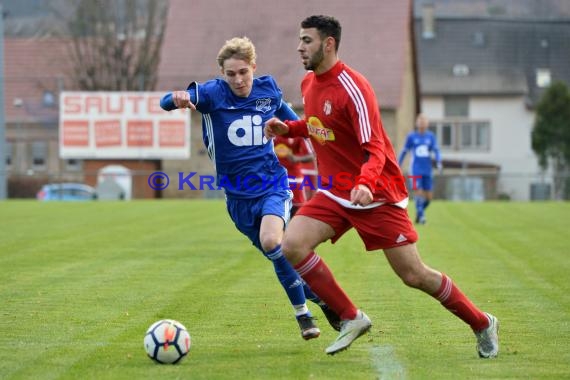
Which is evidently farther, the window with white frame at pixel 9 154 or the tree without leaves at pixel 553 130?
the tree without leaves at pixel 553 130

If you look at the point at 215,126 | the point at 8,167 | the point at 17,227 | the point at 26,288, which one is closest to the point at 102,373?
the point at 215,126

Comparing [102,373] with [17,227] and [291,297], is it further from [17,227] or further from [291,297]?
[17,227]

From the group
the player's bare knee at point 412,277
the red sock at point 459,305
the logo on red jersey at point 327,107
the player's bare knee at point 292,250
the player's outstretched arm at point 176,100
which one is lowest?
the red sock at point 459,305

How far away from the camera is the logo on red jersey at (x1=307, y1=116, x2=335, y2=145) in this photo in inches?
277

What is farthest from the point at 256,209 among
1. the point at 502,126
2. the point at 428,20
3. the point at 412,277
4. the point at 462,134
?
the point at 428,20

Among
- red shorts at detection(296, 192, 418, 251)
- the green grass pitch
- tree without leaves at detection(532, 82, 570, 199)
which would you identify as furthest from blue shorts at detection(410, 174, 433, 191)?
tree without leaves at detection(532, 82, 570, 199)

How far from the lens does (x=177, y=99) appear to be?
7.71m

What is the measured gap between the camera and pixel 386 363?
22.4ft

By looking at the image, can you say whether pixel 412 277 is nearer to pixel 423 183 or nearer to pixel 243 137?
pixel 243 137

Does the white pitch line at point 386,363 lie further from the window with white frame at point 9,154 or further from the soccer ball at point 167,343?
the window with white frame at point 9,154

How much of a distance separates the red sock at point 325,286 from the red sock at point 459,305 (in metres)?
0.56

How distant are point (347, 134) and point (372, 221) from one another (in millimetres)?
559

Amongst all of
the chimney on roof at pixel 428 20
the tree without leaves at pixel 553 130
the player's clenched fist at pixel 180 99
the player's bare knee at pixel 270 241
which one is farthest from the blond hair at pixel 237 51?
the chimney on roof at pixel 428 20

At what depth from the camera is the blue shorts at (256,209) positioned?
7.92 metres
